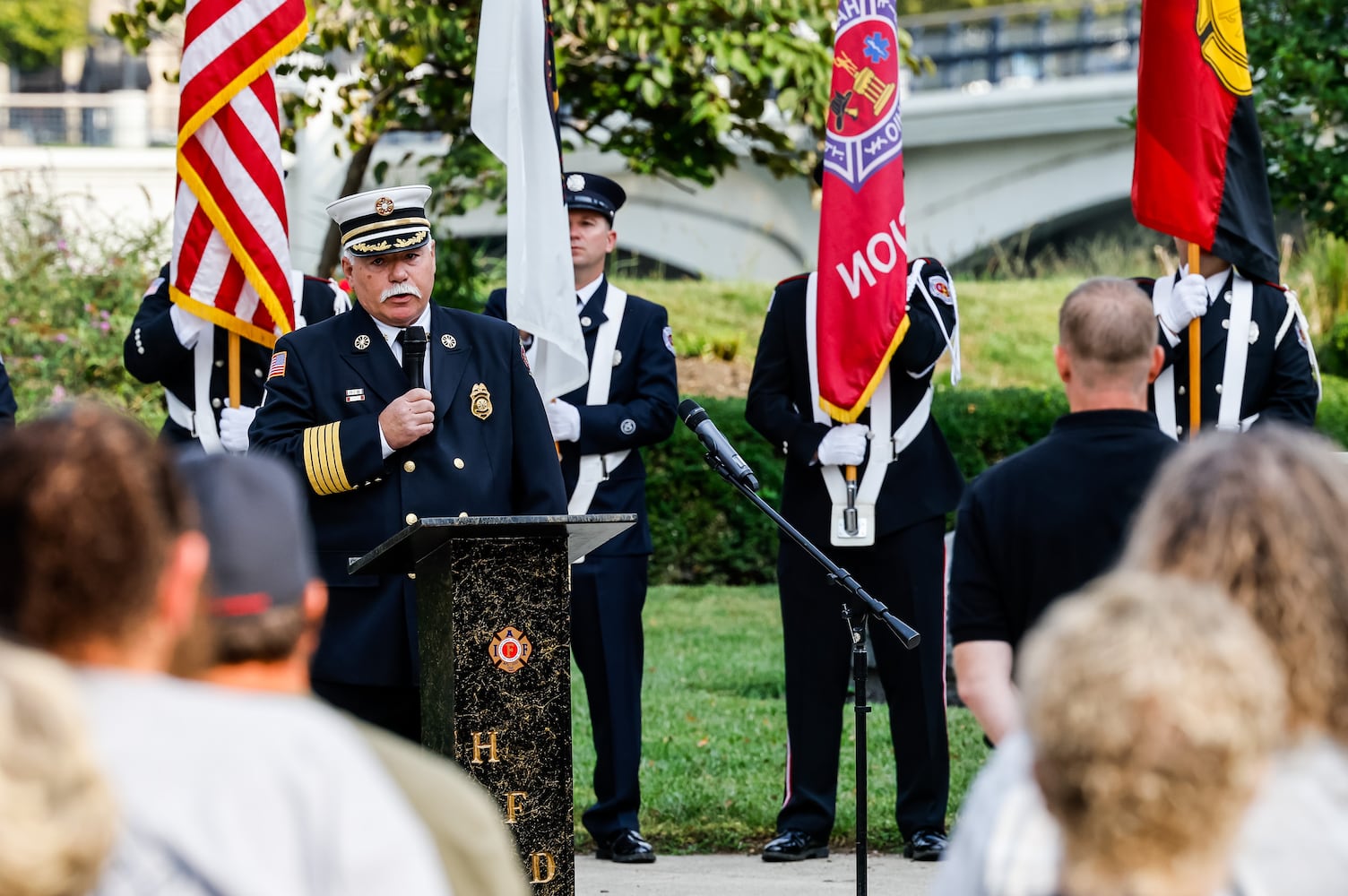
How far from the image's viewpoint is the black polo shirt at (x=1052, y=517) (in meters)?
3.68

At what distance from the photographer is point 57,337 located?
14125 mm

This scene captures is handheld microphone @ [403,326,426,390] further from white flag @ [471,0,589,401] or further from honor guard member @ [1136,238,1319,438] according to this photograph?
honor guard member @ [1136,238,1319,438]

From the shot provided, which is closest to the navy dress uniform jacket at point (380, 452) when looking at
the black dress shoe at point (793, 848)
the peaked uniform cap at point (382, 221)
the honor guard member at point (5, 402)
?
the peaked uniform cap at point (382, 221)

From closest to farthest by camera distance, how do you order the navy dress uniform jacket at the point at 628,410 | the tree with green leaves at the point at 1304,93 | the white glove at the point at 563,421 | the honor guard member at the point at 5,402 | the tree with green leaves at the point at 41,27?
1. the honor guard member at the point at 5,402
2. the white glove at the point at 563,421
3. the navy dress uniform jacket at the point at 628,410
4. the tree with green leaves at the point at 1304,93
5. the tree with green leaves at the point at 41,27

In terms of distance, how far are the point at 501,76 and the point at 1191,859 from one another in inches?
190

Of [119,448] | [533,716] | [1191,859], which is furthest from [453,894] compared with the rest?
[533,716]

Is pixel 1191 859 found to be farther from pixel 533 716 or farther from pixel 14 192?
pixel 14 192

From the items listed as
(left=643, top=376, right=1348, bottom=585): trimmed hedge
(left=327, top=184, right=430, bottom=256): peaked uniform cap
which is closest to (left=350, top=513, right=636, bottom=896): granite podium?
(left=327, top=184, right=430, bottom=256): peaked uniform cap

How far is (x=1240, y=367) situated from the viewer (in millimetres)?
5961

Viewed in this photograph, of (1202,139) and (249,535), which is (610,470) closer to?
(1202,139)

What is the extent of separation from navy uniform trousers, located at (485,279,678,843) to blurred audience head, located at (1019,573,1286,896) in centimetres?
434

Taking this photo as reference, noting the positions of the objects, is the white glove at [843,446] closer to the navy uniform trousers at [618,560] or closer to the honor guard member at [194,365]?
the navy uniform trousers at [618,560]

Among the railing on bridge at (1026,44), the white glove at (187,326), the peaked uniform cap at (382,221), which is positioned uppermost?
the railing on bridge at (1026,44)

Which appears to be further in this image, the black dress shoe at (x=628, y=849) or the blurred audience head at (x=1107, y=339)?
the black dress shoe at (x=628, y=849)
